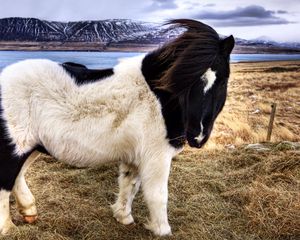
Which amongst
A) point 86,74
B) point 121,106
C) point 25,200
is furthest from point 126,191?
point 86,74

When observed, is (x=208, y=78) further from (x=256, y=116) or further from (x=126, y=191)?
(x=256, y=116)

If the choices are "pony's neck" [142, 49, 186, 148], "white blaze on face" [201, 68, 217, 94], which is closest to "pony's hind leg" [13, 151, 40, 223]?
"pony's neck" [142, 49, 186, 148]

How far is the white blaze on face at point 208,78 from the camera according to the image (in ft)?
9.60

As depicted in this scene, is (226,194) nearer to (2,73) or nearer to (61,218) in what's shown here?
(61,218)

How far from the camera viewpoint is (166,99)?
290 cm

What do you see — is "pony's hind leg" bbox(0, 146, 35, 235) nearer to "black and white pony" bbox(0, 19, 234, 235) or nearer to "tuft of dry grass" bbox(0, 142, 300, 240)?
"black and white pony" bbox(0, 19, 234, 235)

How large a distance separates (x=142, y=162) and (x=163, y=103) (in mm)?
524

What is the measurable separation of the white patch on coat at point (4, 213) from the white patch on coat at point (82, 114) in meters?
0.44

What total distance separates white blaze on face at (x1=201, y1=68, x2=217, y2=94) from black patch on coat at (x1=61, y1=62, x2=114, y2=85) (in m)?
0.73

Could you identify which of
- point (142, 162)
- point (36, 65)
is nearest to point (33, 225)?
point (142, 162)

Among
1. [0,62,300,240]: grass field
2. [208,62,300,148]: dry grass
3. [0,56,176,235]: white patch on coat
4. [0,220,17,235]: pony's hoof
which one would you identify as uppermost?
[0,56,176,235]: white patch on coat

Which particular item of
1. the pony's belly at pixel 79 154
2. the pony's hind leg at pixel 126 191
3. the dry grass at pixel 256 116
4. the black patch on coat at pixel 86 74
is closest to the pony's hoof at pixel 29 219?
the pony's hind leg at pixel 126 191

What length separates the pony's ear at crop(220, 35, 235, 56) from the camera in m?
2.95

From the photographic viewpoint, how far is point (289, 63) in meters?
22.1
